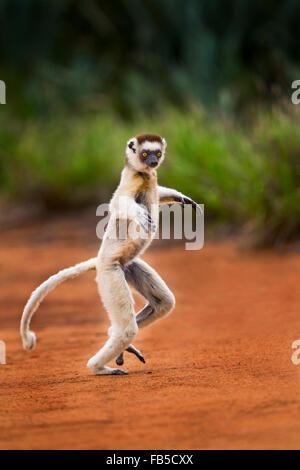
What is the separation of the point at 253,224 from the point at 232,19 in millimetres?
7886

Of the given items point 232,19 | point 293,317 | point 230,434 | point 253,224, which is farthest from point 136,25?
point 230,434

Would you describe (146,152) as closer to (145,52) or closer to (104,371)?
(104,371)

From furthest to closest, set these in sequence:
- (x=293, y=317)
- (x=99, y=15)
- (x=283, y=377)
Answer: (x=99, y=15) < (x=293, y=317) < (x=283, y=377)

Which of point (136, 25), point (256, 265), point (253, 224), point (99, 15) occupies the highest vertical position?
point (99, 15)

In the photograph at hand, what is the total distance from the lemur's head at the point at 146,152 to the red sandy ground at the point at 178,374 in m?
1.22

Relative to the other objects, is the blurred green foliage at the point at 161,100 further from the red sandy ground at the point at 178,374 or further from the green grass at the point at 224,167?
the red sandy ground at the point at 178,374

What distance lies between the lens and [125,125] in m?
17.0

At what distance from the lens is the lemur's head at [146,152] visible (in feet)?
13.7

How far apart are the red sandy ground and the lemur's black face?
122 cm

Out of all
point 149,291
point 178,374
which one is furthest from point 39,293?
point 178,374

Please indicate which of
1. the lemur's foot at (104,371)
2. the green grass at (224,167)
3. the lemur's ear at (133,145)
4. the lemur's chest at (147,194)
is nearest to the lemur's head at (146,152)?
the lemur's ear at (133,145)

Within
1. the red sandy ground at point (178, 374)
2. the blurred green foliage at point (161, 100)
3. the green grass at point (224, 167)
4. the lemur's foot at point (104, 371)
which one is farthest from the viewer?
the blurred green foliage at point (161, 100)

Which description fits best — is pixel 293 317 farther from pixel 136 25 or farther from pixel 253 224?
pixel 136 25

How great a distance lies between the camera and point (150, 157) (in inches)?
164
